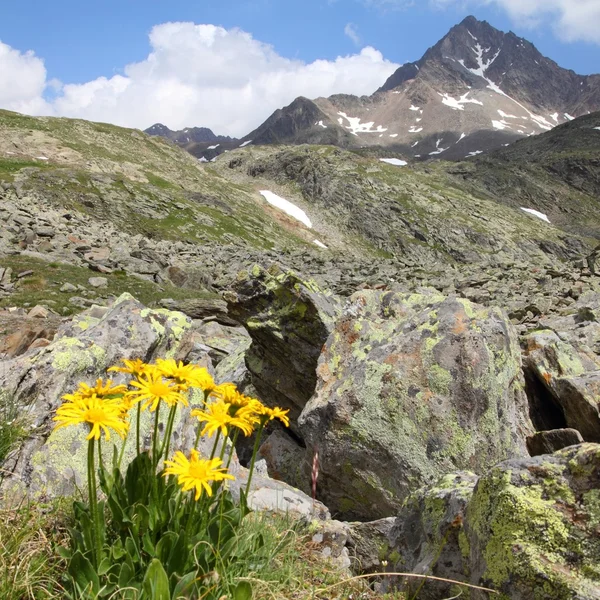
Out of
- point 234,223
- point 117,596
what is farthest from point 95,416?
point 234,223

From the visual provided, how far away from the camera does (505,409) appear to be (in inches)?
316

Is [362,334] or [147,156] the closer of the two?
[362,334]

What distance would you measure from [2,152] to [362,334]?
82841 millimetres

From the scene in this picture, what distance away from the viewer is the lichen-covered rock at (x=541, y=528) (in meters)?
3.63

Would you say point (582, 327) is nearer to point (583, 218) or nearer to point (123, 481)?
point (123, 481)

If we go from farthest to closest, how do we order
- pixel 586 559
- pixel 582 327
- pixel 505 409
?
pixel 582 327 → pixel 505 409 → pixel 586 559

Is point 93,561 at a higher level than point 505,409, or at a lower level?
lower

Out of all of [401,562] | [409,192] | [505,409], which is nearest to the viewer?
[401,562]

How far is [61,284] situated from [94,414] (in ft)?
89.5

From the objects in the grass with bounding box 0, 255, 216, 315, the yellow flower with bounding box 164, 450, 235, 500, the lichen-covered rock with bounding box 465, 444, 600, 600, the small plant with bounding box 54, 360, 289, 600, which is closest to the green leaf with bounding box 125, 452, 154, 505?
the small plant with bounding box 54, 360, 289, 600

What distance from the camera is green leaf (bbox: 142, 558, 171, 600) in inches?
117

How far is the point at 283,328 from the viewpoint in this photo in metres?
11.0

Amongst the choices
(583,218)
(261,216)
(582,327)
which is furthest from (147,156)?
(583,218)

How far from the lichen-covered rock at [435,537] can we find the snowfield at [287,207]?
97.7 m
